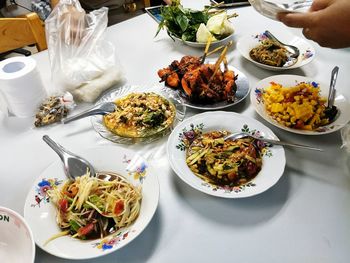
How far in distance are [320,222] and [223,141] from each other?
33 cm

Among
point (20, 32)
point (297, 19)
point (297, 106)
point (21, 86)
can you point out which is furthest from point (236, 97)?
point (20, 32)

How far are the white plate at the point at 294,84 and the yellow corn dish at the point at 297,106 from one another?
0.02m

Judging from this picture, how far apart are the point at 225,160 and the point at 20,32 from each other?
3.31ft

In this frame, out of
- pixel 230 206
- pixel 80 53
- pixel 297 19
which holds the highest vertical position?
pixel 297 19

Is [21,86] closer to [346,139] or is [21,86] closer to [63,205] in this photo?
[63,205]

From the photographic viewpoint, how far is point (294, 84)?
1142mm

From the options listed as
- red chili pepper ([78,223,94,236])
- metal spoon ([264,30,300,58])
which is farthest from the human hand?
red chili pepper ([78,223,94,236])

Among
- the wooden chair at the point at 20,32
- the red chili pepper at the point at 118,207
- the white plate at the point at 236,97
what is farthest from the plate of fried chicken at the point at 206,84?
the wooden chair at the point at 20,32

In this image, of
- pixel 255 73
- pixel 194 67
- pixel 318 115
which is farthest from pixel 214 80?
pixel 318 115

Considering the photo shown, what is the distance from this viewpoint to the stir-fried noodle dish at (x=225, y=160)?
823 millimetres

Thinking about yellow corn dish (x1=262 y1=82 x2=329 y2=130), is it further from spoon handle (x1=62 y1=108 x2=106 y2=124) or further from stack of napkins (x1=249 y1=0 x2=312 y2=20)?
spoon handle (x1=62 y1=108 x2=106 y2=124)

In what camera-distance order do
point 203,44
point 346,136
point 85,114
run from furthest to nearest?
point 203,44
point 85,114
point 346,136

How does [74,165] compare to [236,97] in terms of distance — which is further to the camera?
[236,97]

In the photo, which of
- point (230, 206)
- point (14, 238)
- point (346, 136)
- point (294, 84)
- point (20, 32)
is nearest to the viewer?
point (14, 238)
